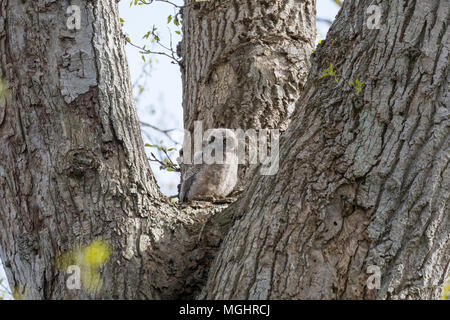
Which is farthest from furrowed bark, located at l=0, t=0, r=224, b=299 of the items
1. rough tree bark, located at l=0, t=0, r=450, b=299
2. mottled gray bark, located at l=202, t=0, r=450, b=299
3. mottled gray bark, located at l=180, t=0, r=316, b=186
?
mottled gray bark, located at l=180, t=0, r=316, b=186

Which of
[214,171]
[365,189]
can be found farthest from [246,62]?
[365,189]

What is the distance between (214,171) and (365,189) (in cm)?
164

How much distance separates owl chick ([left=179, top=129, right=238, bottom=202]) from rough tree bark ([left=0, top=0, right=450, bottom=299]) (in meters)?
0.69

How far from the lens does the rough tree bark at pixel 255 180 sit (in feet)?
6.76

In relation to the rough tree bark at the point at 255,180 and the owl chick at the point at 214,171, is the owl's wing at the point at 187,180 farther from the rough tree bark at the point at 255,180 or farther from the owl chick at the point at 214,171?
the rough tree bark at the point at 255,180

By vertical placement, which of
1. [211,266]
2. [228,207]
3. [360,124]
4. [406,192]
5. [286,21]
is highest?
[286,21]

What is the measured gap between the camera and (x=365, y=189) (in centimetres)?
213

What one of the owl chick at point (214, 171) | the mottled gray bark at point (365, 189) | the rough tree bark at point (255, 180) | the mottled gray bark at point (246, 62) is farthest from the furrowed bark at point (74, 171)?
the mottled gray bark at point (246, 62)

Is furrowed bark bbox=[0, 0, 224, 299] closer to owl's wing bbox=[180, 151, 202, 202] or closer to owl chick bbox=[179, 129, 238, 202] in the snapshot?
owl chick bbox=[179, 129, 238, 202]
